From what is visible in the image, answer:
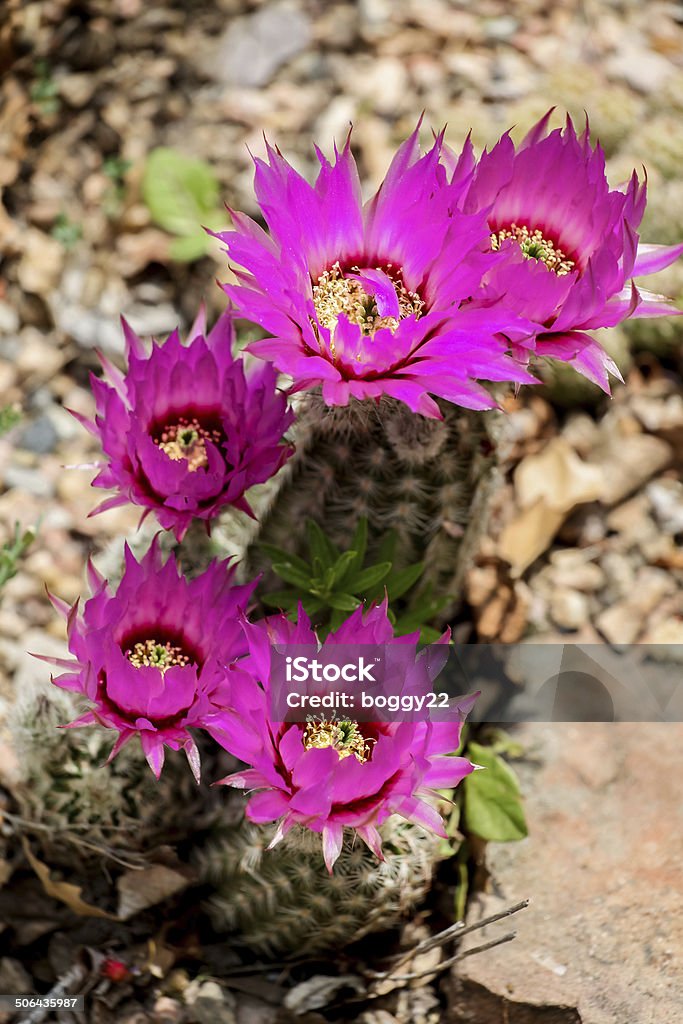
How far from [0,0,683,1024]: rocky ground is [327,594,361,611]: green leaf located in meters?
0.69

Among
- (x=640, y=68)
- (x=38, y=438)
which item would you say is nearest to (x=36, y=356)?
(x=38, y=438)

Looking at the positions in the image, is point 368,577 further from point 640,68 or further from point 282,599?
point 640,68

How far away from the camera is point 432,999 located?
2.03 metres

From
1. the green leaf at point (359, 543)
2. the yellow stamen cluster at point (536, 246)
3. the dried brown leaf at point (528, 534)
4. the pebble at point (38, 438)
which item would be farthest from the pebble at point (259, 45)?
the green leaf at point (359, 543)

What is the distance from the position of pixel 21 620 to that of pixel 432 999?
128cm

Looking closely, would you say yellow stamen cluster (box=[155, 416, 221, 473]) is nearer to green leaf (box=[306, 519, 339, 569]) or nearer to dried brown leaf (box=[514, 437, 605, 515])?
green leaf (box=[306, 519, 339, 569])

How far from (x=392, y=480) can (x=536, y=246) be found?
47cm

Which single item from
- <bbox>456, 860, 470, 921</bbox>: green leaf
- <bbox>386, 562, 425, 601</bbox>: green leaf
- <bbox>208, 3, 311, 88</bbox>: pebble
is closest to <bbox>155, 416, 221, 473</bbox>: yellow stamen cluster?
<bbox>386, 562, 425, 601</bbox>: green leaf

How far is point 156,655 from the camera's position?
171 centimetres

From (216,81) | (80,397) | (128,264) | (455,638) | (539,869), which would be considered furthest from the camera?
(216,81)

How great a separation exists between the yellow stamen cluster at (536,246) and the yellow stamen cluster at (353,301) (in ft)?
0.53

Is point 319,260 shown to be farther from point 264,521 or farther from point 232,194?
point 232,194

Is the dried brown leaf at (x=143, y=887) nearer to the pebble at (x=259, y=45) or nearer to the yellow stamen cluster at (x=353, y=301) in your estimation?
the yellow stamen cluster at (x=353, y=301)

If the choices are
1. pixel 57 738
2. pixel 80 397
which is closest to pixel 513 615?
pixel 57 738
